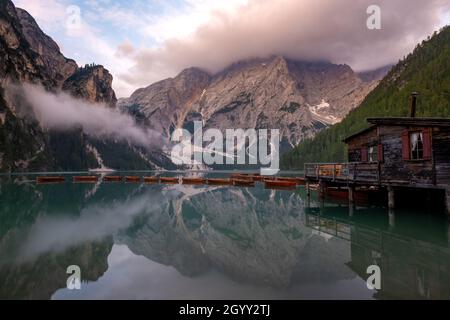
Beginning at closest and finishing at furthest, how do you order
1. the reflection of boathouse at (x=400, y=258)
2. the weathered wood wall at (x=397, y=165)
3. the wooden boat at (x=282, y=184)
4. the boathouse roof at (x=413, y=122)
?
1. the reflection of boathouse at (x=400, y=258)
2. the boathouse roof at (x=413, y=122)
3. the weathered wood wall at (x=397, y=165)
4. the wooden boat at (x=282, y=184)

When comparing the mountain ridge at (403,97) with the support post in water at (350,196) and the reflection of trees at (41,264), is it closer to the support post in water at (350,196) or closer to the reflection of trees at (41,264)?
the support post in water at (350,196)

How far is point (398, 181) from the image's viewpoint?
26.1 meters

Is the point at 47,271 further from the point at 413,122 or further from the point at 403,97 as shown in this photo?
the point at 403,97

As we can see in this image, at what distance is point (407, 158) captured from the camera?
25.0 m

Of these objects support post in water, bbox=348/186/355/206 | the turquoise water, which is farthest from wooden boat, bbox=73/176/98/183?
support post in water, bbox=348/186/355/206

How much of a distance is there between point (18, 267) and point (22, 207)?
88.3 ft

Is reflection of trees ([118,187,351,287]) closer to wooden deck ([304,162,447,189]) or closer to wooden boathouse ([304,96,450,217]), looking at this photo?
wooden deck ([304,162,447,189])

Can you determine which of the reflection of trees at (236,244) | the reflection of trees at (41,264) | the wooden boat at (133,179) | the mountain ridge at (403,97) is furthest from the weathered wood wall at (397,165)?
the mountain ridge at (403,97)

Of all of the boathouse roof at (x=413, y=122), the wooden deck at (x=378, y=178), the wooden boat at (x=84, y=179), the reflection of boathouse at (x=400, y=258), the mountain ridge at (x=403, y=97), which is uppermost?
the mountain ridge at (x=403, y=97)

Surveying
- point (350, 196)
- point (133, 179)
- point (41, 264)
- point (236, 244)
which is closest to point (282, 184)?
point (350, 196)

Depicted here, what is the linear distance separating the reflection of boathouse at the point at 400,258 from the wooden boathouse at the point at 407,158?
15.5ft

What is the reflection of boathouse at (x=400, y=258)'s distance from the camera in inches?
415
